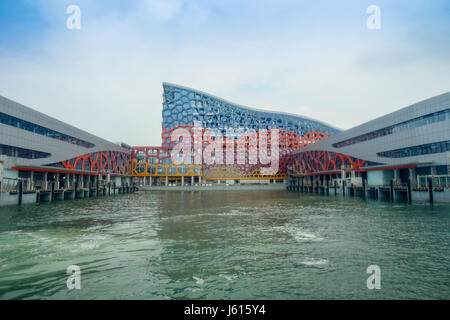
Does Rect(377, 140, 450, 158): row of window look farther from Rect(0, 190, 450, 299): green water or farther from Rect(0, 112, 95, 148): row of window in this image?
Rect(0, 112, 95, 148): row of window

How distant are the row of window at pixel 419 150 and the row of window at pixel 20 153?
191 feet

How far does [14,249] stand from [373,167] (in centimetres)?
4902

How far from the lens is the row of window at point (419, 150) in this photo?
33997mm

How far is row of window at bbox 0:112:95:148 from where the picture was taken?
118ft

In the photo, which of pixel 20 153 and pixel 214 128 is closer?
pixel 20 153

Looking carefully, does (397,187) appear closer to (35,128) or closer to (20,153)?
(20,153)

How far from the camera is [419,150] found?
3756 centimetres

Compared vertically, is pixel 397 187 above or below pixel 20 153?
below

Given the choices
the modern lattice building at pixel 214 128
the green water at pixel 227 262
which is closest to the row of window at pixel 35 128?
the green water at pixel 227 262

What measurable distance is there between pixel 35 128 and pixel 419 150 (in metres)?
59.7

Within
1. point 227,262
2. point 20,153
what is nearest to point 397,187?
point 227,262

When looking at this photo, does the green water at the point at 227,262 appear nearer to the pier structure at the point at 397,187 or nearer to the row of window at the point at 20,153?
the pier structure at the point at 397,187
